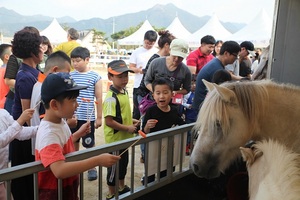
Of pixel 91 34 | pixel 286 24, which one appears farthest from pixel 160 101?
pixel 91 34

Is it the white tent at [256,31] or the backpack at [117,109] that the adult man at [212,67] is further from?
the white tent at [256,31]

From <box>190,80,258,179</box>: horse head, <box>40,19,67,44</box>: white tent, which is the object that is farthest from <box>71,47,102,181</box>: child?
<box>40,19,67,44</box>: white tent

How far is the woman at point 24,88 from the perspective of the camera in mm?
2135

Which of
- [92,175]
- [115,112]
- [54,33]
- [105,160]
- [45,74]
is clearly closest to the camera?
[105,160]

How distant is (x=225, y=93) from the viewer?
1.72 meters

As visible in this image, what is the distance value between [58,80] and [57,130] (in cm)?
30

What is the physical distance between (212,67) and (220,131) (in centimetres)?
181

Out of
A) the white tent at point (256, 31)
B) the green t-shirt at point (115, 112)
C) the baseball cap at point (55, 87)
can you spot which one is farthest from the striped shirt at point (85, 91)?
the white tent at point (256, 31)

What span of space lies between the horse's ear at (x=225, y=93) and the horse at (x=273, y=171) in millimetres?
626

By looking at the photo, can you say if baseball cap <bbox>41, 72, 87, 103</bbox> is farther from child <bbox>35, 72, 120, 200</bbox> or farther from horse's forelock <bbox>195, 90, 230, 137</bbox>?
horse's forelock <bbox>195, 90, 230, 137</bbox>

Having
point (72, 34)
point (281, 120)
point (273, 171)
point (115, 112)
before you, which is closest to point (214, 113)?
point (281, 120)

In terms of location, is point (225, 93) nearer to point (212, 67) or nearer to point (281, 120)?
point (281, 120)

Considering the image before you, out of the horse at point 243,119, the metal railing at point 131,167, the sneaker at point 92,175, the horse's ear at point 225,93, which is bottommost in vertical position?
the sneaker at point 92,175

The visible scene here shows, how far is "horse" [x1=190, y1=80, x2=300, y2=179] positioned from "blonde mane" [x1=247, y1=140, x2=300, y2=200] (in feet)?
2.18
